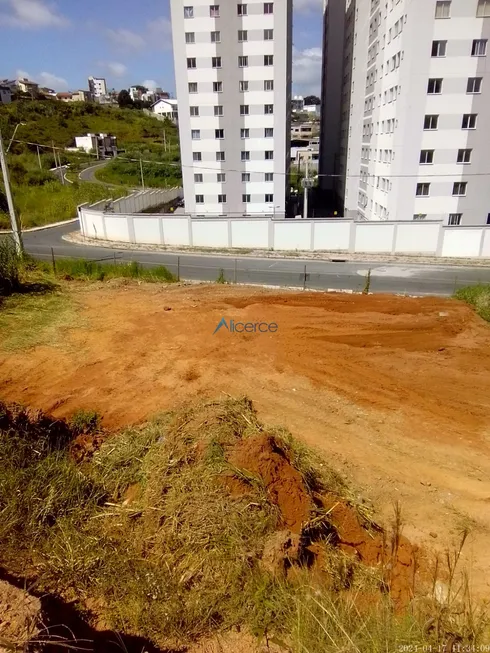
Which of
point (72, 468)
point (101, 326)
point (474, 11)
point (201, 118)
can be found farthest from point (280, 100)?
point (72, 468)

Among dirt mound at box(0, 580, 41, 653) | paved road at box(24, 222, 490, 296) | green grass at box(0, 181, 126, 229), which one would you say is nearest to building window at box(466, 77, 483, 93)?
paved road at box(24, 222, 490, 296)

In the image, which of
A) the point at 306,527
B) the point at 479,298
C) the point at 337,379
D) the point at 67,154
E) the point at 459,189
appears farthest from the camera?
the point at 67,154

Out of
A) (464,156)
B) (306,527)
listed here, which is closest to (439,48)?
(464,156)

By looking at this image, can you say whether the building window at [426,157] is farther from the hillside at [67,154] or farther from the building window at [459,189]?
the hillside at [67,154]

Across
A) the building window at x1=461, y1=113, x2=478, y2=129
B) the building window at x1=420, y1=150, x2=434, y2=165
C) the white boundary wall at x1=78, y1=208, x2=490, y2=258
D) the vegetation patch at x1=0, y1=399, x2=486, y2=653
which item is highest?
the building window at x1=461, y1=113, x2=478, y2=129

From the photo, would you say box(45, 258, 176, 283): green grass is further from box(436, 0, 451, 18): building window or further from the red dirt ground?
box(436, 0, 451, 18): building window

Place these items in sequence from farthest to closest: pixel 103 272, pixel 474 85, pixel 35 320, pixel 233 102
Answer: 1. pixel 233 102
2. pixel 474 85
3. pixel 103 272
4. pixel 35 320

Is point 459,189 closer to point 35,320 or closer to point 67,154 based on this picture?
point 35,320

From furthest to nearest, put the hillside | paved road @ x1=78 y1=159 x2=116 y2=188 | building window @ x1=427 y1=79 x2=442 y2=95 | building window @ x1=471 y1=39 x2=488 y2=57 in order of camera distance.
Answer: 1. paved road @ x1=78 y1=159 x2=116 y2=188
2. the hillside
3. building window @ x1=427 y1=79 x2=442 y2=95
4. building window @ x1=471 y1=39 x2=488 y2=57
